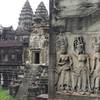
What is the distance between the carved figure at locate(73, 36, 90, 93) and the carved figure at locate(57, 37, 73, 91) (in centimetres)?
16

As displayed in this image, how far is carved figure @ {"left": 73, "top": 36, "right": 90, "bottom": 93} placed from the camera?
25.9 ft

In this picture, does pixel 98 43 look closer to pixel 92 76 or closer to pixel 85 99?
pixel 92 76

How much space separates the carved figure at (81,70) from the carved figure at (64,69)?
6.3 inches

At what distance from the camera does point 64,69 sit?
8.19m

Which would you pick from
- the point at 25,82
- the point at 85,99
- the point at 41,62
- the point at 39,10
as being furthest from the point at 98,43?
the point at 39,10

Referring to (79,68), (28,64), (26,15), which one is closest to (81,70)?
(79,68)

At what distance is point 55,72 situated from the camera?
8.39m

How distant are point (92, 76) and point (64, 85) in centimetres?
73

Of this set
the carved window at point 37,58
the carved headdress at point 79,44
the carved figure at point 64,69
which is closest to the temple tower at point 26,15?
the carved window at point 37,58

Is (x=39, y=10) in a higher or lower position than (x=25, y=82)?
higher

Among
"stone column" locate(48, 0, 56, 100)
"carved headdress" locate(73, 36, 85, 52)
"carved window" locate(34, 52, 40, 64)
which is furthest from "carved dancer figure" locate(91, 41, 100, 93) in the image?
"carved window" locate(34, 52, 40, 64)

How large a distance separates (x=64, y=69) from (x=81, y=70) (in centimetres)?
42

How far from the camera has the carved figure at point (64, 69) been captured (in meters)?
8.16

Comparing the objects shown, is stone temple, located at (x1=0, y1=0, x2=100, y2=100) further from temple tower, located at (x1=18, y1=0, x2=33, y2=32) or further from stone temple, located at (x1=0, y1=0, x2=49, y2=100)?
temple tower, located at (x1=18, y1=0, x2=33, y2=32)
